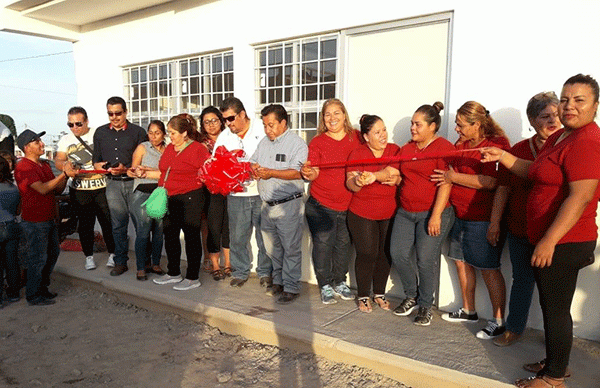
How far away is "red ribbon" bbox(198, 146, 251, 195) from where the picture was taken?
14.5 feet

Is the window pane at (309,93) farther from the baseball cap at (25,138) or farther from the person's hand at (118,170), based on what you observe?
the baseball cap at (25,138)

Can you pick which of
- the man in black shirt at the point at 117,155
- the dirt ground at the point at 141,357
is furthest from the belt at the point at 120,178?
the dirt ground at the point at 141,357

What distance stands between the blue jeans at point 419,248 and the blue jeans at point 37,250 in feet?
12.6

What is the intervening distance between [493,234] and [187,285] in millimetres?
3240

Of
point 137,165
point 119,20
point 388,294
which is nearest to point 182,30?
point 119,20

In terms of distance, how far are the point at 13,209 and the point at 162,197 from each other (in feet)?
5.47

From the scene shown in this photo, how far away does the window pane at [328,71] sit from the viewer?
16.9ft

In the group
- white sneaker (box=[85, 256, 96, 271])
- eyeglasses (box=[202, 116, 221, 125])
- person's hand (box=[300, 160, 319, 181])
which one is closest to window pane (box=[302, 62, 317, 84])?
eyeglasses (box=[202, 116, 221, 125])

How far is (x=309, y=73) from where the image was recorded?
5.37 m

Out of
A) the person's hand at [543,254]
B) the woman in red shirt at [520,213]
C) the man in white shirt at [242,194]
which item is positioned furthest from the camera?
the man in white shirt at [242,194]

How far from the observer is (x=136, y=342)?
4113 mm

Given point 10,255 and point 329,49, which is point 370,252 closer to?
point 329,49

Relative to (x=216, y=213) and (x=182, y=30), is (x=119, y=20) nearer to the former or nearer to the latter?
(x=182, y=30)

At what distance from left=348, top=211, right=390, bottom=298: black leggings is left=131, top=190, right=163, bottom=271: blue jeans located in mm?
2452
